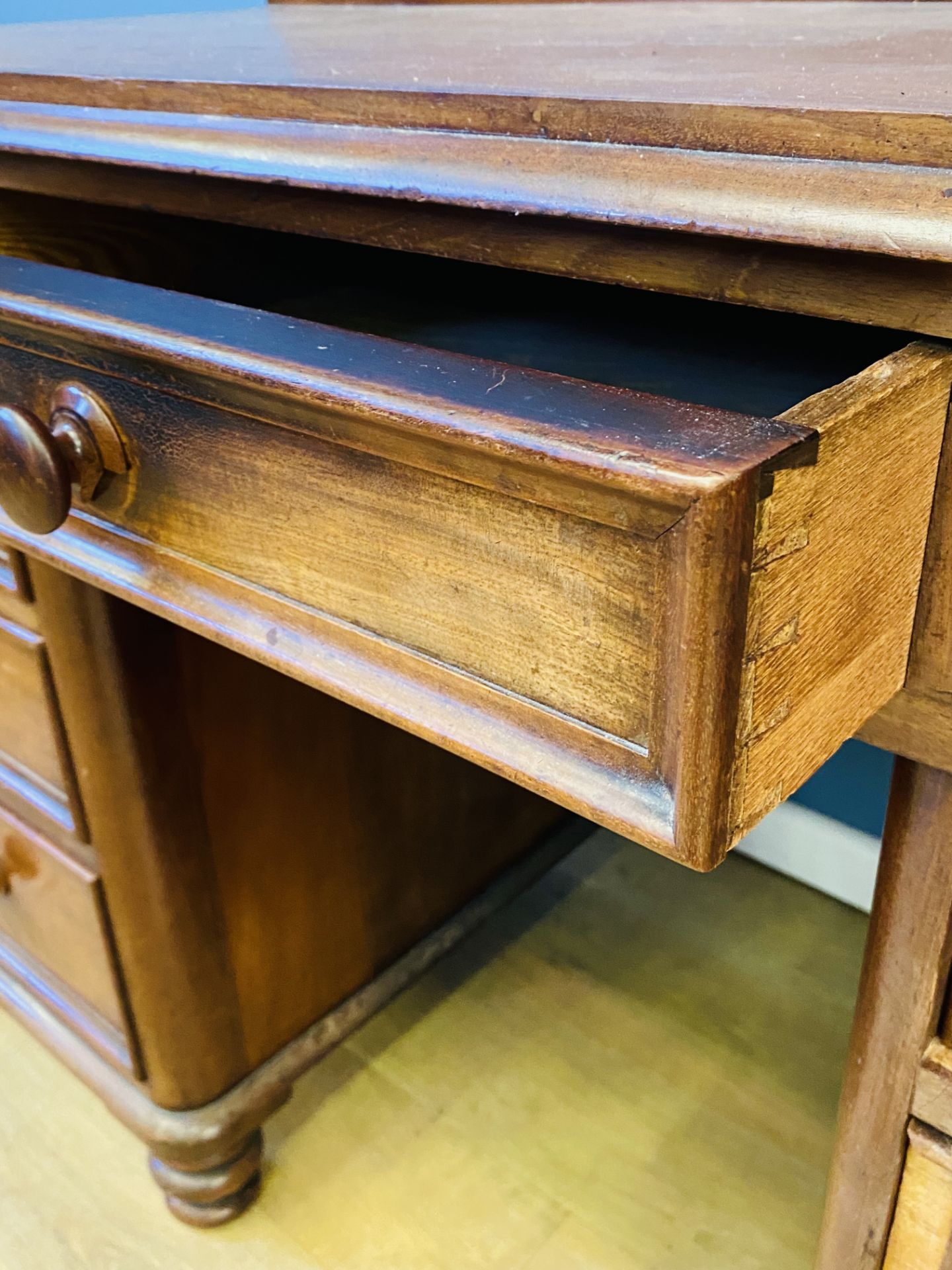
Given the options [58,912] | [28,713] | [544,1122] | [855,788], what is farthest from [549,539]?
[855,788]

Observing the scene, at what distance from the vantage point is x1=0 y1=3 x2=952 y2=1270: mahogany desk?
0.93ft

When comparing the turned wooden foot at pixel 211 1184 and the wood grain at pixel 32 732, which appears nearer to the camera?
the wood grain at pixel 32 732

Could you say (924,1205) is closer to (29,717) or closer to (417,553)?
(417,553)

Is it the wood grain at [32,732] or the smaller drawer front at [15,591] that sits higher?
the smaller drawer front at [15,591]

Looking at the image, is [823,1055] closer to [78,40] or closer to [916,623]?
[916,623]

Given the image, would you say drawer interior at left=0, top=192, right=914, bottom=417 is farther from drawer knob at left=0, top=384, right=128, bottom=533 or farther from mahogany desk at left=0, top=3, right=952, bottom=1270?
drawer knob at left=0, top=384, right=128, bottom=533

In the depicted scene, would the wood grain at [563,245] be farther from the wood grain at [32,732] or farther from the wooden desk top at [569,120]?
the wood grain at [32,732]

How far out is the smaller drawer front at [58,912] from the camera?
710 millimetres

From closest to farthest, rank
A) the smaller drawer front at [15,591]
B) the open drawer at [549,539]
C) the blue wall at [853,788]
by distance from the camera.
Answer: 1. the open drawer at [549,539]
2. the smaller drawer front at [15,591]
3. the blue wall at [853,788]

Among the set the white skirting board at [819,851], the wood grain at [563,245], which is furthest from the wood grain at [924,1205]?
the white skirting board at [819,851]

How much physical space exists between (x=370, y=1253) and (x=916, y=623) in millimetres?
657

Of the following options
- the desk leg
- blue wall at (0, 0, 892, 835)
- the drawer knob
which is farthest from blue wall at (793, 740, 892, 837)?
the drawer knob

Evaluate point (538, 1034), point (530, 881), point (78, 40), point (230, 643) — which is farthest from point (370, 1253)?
point (78, 40)

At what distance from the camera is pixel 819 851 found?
1.09 m
